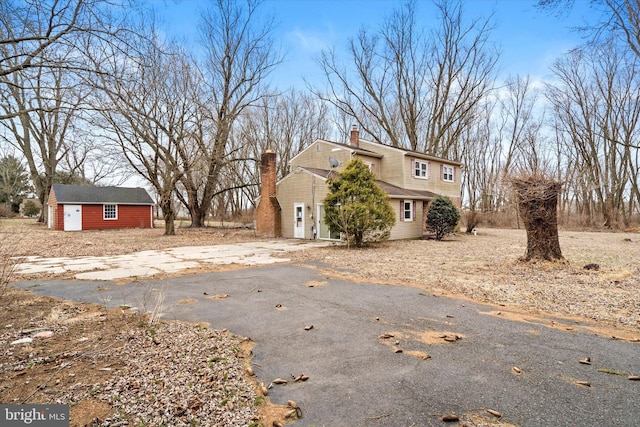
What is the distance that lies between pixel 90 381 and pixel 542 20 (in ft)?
34.0

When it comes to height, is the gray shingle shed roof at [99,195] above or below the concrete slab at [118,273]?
above

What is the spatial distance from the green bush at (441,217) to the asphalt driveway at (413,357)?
1262 centimetres

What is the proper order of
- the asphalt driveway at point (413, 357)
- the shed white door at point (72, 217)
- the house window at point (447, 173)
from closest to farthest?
the asphalt driveway at point (413, 357), the house window at point (447, 173), the shed white door at point (72, 217)

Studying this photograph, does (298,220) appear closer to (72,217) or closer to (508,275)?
(508,275)

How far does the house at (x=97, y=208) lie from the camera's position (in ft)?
84.6

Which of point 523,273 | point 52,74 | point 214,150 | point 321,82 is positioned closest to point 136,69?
point 52,74

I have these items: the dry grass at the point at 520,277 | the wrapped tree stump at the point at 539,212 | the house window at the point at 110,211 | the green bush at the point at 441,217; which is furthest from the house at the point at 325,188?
the house window at the point at 110,211

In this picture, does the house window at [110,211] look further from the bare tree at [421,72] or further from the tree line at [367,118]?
the bare tree at [421,72]

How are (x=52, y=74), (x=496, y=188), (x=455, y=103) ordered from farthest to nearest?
1. (x=455, y=103)
2. (x=496, y=188)
3. (x=52, y=74)

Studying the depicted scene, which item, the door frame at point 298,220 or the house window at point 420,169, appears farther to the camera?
the house window at point 420,169

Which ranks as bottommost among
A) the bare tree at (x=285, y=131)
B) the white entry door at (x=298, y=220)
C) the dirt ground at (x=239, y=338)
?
the dirt ground at (x=239, y=338)

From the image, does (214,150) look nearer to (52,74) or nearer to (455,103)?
(52,74)

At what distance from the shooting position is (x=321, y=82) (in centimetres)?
3048

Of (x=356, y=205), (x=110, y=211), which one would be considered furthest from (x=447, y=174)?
(x=110, y=211)
